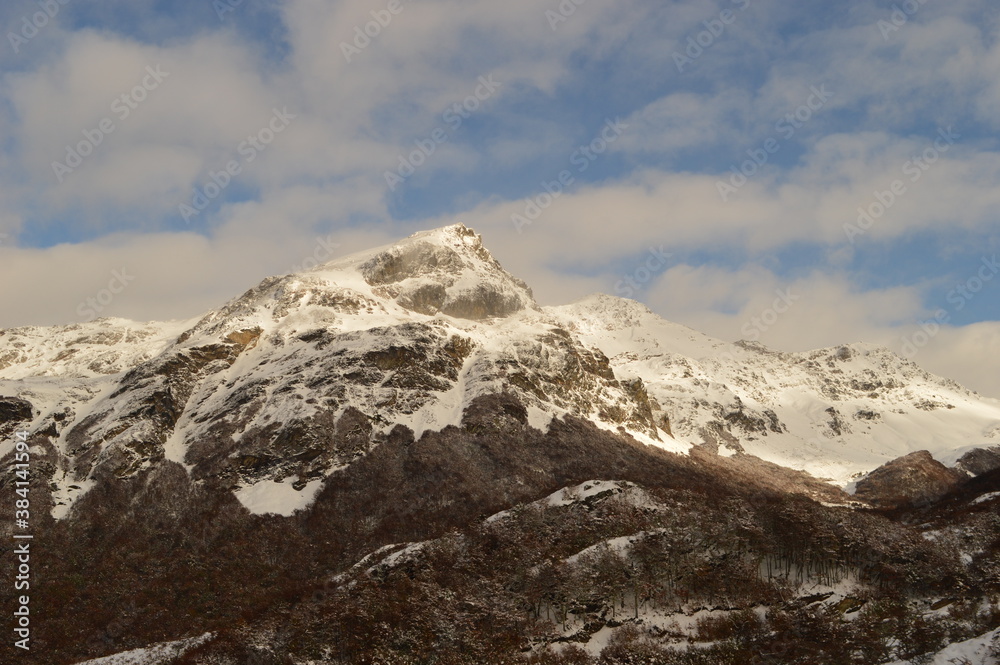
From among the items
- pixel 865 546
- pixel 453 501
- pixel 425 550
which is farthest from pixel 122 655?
pixel 865 546

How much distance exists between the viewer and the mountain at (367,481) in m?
96.2

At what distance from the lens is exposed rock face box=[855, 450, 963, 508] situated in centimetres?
17488

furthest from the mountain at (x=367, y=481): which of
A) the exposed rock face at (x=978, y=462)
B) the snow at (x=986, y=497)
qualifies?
the snow at (x=986, y=497)

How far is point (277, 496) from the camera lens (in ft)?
429

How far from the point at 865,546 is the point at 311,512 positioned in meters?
75.7

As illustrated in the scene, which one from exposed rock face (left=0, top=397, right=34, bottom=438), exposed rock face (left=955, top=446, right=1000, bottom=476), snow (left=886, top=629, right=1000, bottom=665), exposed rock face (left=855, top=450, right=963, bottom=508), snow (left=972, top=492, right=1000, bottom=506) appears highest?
exposed rock face (left=0, top=397, right=34, bottom=438)

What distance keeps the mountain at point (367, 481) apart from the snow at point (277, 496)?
37 cm

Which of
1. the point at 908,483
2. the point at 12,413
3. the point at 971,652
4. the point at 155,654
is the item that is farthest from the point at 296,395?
the point at 908,483

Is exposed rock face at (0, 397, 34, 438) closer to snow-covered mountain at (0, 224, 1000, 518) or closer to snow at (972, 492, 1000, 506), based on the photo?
snow-covered mountain at (0, 224, 1000, 518)

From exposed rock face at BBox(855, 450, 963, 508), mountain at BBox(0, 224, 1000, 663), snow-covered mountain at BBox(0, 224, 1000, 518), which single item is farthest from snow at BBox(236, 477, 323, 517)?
exposed rock face at BBox(855, 450, 963, 508)

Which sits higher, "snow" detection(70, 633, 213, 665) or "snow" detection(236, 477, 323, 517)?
"snow" detection(236, 477, 323, 517)

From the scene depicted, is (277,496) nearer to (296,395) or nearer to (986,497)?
(296,395)

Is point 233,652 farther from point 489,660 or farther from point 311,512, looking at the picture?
point 311,512

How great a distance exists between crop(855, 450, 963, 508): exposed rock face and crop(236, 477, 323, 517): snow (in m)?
112
